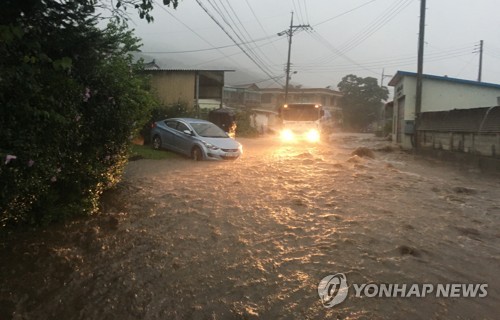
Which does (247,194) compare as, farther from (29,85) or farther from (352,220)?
(29,85)

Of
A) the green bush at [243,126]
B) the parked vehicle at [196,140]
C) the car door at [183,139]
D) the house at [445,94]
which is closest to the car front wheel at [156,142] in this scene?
the parked vehicle at [196,140]

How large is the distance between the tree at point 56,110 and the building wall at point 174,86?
15.4 meters

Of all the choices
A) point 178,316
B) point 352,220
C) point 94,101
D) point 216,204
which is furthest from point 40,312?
point 352,220

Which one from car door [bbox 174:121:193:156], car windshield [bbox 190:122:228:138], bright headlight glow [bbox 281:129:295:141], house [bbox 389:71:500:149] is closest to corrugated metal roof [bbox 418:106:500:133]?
house [bbox 389:71:500:149]

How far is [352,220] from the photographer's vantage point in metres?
6.19

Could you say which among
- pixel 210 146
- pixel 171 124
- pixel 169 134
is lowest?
pixel 210 146

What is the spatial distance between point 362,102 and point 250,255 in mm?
55571

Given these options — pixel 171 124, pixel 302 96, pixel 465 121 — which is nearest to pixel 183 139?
pixel 171 124

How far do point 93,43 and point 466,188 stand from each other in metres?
9.16

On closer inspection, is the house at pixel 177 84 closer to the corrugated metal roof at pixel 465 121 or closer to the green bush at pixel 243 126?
the green bush at pixel 243 126

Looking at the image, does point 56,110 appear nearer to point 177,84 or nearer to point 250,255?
point 250,255

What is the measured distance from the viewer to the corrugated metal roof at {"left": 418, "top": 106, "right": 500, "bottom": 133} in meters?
11.4

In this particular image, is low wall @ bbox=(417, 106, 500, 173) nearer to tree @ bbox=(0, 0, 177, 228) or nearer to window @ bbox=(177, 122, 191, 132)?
window @ bbox=(177, 122, 191, 132)

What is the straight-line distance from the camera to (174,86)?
21484mm
